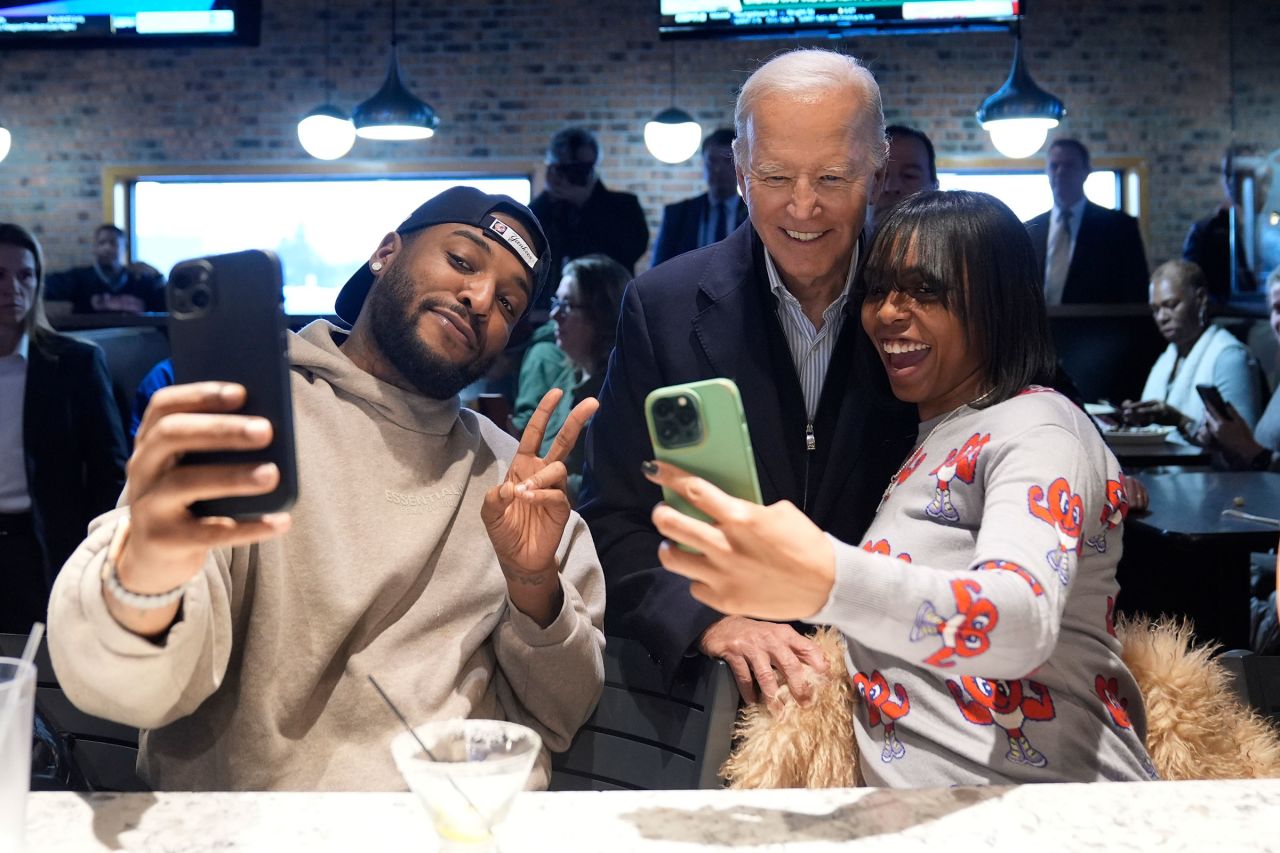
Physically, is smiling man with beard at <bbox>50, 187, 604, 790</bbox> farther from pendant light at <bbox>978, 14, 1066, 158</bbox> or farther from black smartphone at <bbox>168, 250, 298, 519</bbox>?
pendant light at <bbox>978, 14, 1066, 158</bbox>

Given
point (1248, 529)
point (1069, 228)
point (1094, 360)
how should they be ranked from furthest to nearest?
point (1069, 228) → point (1094, 360) → point (1248, 529)

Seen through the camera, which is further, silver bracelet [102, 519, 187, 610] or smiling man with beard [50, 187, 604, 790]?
smiling man with beard [50, 187, 604, 790]

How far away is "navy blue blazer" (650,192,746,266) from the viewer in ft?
21.6

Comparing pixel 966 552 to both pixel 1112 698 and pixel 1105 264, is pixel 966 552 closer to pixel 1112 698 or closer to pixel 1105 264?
pixel 1112 698

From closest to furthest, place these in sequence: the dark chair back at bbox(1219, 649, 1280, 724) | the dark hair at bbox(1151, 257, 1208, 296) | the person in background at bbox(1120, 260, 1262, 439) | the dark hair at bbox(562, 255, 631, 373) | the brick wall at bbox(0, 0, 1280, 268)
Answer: the dark chair back at bbox(1219, 649, 1280, 724)
the dark hair at bbox(562, 255, 631, 373)
the person in background at bbox(1120, 260, 1262, 439)
the dark hair at bbox(1151, 257, 1208, 296)
the brick wall at bbox(0, 0, 1280, 268)

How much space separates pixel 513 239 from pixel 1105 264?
5370mm

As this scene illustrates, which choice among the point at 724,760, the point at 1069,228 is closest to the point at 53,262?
the point at 1069,228

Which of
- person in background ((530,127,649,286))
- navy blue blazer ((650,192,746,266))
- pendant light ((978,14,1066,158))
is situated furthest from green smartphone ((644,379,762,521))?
pendant light ((978,14,1066,158))

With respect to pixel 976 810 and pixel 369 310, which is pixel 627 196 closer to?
pixel 369 310

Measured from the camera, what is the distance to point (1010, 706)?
4.42ft

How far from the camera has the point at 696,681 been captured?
161 centimetres

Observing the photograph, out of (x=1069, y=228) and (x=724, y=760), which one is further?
(x=1069, y=228)

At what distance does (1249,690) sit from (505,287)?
49.4 inches

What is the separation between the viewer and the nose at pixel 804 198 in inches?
69.1
